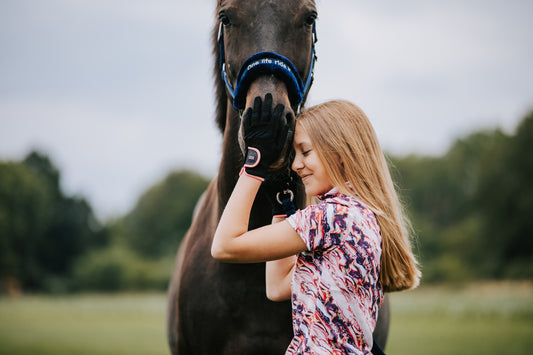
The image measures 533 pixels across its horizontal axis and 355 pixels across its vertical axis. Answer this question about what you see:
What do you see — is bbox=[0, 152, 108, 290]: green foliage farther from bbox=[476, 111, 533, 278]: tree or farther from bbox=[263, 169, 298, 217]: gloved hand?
bbox=[263, 169, 298, 217]: gloved hand

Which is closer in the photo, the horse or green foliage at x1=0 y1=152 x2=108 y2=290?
the horse

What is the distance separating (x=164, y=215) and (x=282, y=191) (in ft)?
166

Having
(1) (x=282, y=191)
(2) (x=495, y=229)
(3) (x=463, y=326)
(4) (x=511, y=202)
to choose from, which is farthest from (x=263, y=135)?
(2) (x=495, y=229)

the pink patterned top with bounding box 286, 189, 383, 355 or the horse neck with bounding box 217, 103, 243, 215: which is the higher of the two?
the horse neck with bounding box 217, 103, 243, 215

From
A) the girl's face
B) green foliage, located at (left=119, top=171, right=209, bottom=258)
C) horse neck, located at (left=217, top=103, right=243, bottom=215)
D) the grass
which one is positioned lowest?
the grass

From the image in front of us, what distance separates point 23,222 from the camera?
103 ft

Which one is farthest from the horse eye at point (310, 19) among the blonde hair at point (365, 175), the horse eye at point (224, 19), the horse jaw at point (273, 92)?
the blonde hair at point (365, 175)

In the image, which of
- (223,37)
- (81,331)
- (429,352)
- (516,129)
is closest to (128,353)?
(81,331)

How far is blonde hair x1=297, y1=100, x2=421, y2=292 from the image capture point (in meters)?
1.79

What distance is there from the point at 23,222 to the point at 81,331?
20.7m

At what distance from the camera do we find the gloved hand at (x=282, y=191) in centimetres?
203

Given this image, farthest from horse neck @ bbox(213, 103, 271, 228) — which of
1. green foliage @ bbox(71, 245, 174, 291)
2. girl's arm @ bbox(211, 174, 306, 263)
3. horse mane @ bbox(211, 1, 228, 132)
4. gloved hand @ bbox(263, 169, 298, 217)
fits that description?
green foliage @ bbox(71, 245, 174, 291)

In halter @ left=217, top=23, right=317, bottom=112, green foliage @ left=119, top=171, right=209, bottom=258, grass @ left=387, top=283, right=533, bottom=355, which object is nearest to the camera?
halter @ left=217, top=23, right=317, bottom=112

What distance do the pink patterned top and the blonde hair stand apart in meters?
0.09
